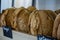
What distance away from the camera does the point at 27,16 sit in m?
0.60

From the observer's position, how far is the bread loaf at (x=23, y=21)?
0.58m

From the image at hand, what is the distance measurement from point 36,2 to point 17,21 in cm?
111

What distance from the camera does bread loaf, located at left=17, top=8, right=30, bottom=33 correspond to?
0.58 meters

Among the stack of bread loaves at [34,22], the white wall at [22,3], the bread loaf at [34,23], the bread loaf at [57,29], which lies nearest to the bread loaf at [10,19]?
the stack of bread loaves at [34,22]

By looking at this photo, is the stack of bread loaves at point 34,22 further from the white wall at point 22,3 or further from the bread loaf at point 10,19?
the white wall at point 22,3

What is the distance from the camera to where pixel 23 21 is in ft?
1.94

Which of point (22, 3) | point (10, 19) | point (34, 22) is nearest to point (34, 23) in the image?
point (34, 22)

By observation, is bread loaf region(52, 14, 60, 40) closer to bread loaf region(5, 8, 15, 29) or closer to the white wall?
bread loaf region(5, 8, 15, 29)

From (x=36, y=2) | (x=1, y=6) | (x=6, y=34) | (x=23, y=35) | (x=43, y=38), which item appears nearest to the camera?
(x=43, y=38)

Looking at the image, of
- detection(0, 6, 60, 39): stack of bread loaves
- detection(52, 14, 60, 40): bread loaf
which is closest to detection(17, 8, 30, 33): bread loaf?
detection(0, 6, 60, 39): stack of bread loaves

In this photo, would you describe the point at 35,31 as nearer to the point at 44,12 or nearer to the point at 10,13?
the point at 44,12

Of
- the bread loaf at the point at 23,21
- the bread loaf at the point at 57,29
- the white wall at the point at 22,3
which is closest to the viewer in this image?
the bread loaf at the point at 57,29

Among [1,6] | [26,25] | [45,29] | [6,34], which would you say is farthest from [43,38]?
[1,6]

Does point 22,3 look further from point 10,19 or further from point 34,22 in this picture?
point 34,22
